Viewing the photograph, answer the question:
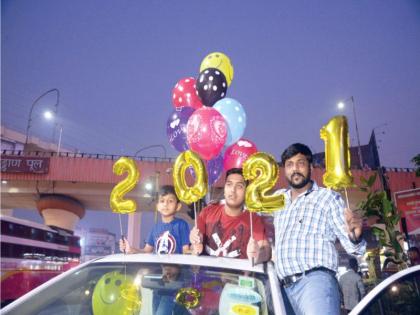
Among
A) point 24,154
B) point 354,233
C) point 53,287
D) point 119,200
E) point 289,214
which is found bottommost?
point 53,287

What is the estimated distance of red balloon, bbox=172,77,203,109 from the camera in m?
6.03

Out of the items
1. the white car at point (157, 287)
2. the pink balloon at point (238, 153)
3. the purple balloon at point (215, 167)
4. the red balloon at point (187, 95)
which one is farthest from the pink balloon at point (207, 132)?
the white car at point (157, 287)

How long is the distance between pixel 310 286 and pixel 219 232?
1.02 meters

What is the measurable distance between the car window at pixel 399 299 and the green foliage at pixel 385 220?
417 centimetres

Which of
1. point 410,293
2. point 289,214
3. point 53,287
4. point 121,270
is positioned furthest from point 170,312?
point 410,293

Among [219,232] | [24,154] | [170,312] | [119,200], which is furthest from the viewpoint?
[24,154]

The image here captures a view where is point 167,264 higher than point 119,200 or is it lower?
lower

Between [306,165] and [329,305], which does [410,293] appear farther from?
[306,165]

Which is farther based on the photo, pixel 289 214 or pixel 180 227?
pixel 180 227

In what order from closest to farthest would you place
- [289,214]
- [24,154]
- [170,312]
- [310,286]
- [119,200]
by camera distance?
1. [170,312]
2. [310,286]
3. [289,214]
4. [119,200]
5. [24,154]

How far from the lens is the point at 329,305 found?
2139 mm

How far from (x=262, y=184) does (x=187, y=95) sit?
3.66 m

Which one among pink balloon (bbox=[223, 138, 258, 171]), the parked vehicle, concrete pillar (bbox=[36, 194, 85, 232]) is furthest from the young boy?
concrete pillar (bbox=[36, 194, 85, 232])

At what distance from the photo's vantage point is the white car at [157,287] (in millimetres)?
1922
